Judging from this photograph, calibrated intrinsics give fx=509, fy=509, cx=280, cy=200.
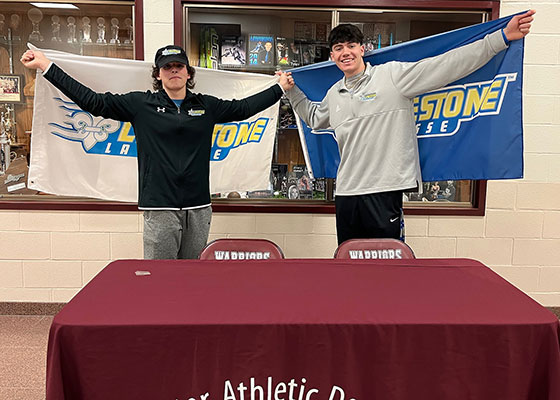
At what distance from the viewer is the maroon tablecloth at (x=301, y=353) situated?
1508 mm

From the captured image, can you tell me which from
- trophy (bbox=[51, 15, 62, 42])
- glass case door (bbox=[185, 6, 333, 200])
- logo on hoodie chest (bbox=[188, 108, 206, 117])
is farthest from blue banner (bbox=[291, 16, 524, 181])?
trophy (bbox=[51, 15, 62, 42])

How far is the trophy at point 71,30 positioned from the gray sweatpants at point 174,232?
179 centimetres

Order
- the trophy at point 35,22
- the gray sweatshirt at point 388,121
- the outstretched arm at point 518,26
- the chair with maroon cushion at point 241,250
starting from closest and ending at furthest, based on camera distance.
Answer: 1. the chair with maroon cushion at point 241,250
2. the outstretched arm at point 518,26
3. the gray sweatshirt at point 388,121
4. the trophy at point 35,22

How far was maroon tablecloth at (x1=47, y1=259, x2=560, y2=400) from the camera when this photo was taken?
151 centimetres

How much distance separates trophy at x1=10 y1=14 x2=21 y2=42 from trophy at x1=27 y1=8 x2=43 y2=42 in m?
0.09

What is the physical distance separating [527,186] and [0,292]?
4003 millimetres

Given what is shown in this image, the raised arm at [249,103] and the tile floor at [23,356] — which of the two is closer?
the tile floor at [23,356]

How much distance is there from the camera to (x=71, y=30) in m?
3.83

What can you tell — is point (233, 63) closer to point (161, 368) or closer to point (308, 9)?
point (308, 9)

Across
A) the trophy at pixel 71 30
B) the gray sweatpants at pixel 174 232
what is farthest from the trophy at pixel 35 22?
the gray sweatpants at pixel 174 232

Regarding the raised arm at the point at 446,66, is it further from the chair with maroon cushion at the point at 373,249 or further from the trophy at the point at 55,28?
the trophy at the point at 55,28

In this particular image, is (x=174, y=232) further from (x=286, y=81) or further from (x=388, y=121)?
(x=388, y=121)

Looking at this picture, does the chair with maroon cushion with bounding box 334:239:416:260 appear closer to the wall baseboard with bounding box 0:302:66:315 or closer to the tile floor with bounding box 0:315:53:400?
the tile floor with bounding box 0:315:53:400

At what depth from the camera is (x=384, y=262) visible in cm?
219
